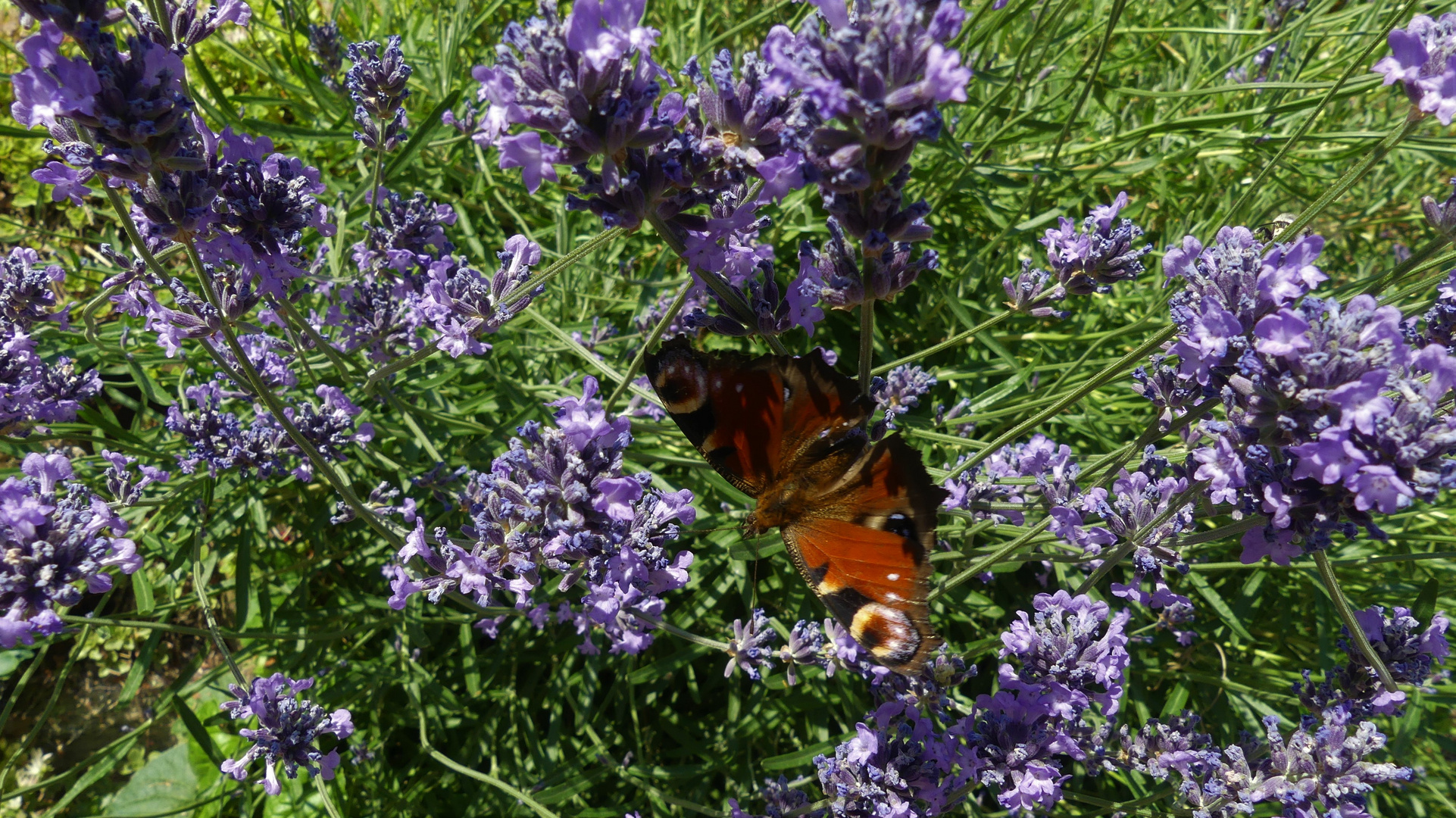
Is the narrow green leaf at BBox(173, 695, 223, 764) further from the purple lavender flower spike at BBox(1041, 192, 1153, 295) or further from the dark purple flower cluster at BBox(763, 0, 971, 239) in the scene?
the purple lavender flower spike at BBox(1041, 192, 1153, 295)

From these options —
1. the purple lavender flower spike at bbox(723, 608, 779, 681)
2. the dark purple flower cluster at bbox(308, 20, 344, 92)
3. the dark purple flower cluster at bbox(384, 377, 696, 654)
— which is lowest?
the purple lavender flower spike at bbox(723, 608, 779, 681)

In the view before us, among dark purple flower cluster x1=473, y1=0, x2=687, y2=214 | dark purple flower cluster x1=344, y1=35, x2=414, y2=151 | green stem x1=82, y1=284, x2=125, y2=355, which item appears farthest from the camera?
dark purple flower cluster x1=344, y1=35, x2=414, y2=151

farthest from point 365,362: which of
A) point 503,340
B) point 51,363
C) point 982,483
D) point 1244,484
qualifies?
point 1244,484

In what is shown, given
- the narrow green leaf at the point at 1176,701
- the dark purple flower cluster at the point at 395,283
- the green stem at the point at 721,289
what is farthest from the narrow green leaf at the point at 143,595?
the narrow green leaf at the point at 1176,701

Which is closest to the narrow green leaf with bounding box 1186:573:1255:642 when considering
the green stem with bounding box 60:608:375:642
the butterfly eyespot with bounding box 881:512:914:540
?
the butterfly eyespot with bounding box 881:512:914:540

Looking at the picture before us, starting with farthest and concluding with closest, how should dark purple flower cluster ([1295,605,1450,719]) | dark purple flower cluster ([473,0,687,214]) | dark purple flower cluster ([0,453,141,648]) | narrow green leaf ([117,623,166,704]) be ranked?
narrow green leaf ([117,623,166,704])
dark purple flower cluster ([1295,605,1450,719])
dark purple flower cluster ([0,453,141,648])
dark purple flower cluster ([473,0,687,214])

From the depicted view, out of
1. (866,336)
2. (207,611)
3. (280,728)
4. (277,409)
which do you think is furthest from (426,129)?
(280,728)

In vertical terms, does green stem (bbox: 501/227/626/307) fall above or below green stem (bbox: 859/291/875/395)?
above

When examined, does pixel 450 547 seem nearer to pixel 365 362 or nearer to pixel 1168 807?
pixel 365 362
